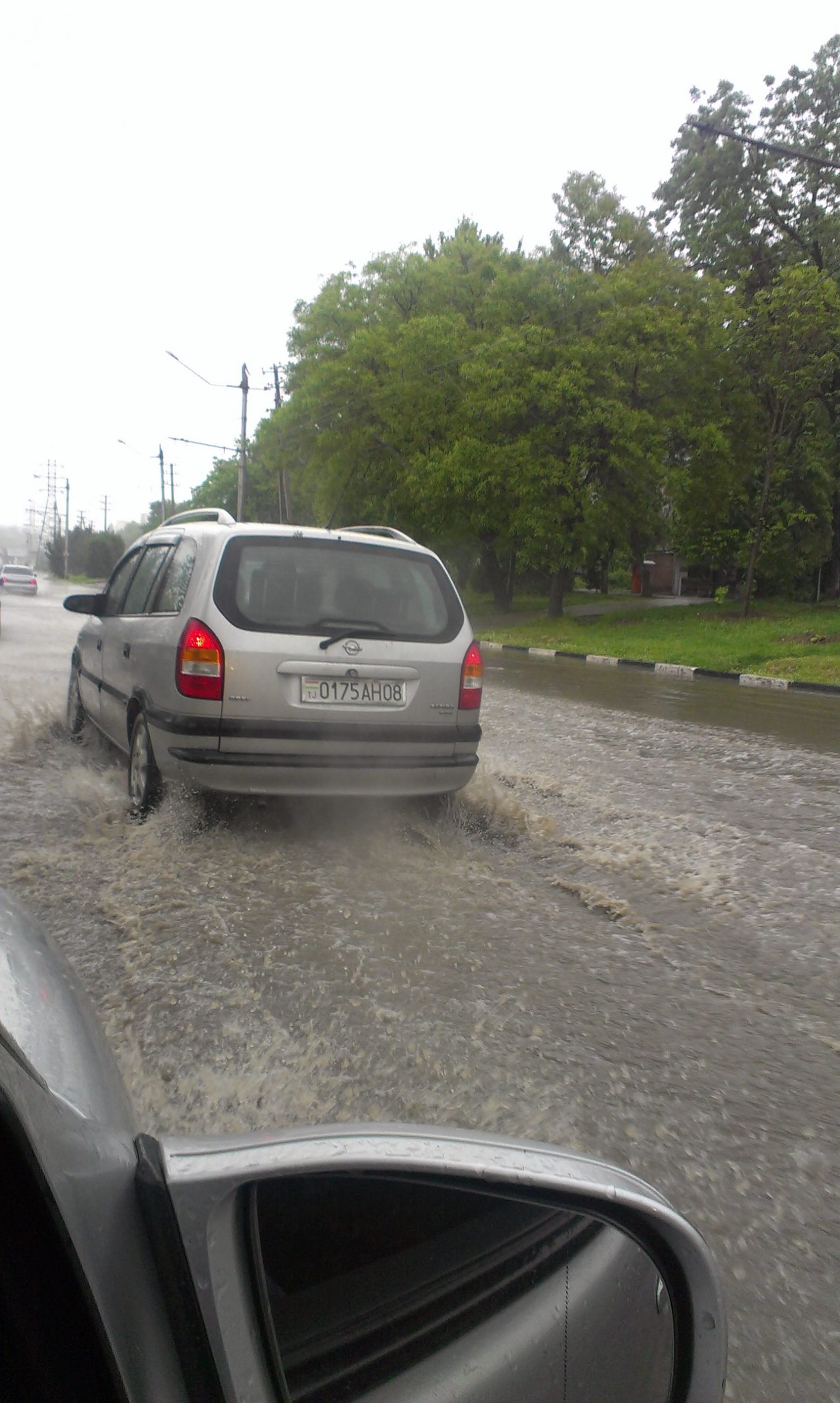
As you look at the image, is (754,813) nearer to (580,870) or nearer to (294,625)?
(580,870)

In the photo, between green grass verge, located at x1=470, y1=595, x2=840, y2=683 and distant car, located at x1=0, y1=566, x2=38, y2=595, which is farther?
distant car, located at x1=0, y1=566, x2=38, y2=595

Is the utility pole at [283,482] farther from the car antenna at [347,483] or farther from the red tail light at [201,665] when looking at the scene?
the red tail light at [201,665]

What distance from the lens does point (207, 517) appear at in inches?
263

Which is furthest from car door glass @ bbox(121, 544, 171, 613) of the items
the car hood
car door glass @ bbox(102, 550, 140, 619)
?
the car hood

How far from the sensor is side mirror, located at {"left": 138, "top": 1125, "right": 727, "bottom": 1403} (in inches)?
38.0

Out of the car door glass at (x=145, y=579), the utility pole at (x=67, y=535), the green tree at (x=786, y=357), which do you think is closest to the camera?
the car door glass at (x=145, y=579)

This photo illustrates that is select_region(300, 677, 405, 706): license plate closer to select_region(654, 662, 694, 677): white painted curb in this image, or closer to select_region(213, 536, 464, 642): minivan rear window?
select_region(213, 536, 464, 642): minivan rear window

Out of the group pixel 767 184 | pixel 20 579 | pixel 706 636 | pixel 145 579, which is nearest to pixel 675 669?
pixel 706 636

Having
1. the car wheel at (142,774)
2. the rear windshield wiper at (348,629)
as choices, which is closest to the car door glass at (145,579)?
the car wheel at (142,774)

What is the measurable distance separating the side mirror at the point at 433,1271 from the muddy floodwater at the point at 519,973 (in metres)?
0.91

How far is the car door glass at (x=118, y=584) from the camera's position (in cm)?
699

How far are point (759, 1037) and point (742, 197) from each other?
37.6m

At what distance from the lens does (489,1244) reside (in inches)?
44.4

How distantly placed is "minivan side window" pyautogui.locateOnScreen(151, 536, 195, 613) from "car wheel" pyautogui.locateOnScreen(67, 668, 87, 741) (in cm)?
250
